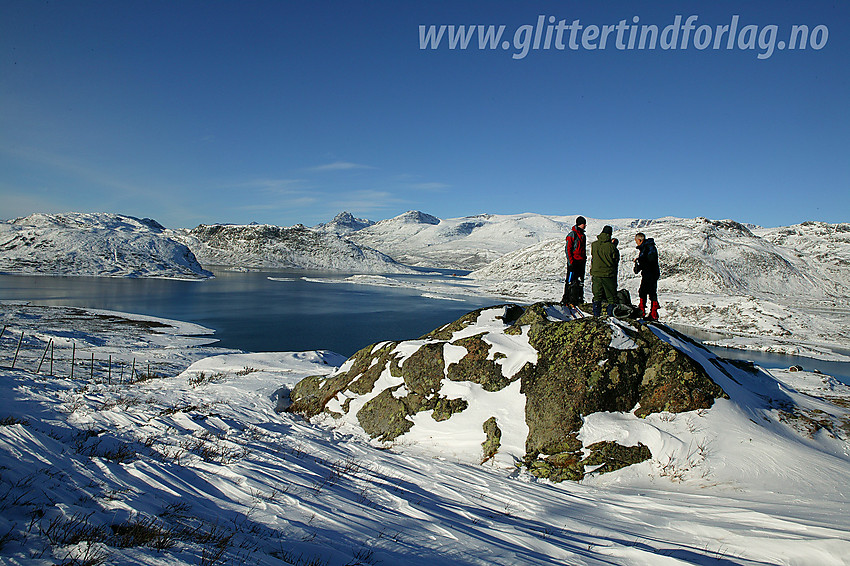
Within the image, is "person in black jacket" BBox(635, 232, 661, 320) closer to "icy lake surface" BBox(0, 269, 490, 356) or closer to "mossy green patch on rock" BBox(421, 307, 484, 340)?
"mossy green patch on rock" BBox(421, 307, 484, 340)

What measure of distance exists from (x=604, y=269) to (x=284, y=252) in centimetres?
18335

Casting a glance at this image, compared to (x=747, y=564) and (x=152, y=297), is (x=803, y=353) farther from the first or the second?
(x=152, y=297)

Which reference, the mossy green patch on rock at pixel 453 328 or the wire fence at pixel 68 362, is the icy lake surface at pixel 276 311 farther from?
the mossy green patch on rock at pixel 453 328

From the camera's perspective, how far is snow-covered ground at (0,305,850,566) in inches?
137

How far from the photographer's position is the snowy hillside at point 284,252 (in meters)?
174

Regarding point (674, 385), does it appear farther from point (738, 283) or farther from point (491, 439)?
point (738, 283)

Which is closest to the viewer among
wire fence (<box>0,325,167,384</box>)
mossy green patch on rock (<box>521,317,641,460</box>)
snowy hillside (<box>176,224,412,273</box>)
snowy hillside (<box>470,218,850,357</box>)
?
mossy green patch on rock (<box>521,317,641,460</box>)

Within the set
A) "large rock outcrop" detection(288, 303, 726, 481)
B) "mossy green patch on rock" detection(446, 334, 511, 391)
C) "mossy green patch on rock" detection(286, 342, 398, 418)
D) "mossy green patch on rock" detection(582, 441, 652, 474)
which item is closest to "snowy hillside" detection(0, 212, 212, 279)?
"mossy green patch on rock" detection(286, 342, 398, 418)

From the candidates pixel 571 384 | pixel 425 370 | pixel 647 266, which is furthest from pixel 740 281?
pixel 425 370

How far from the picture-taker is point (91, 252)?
9525 centimetres

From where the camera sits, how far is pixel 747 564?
13.1 ft

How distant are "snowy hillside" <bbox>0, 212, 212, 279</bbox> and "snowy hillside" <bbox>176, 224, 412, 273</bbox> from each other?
196 feet

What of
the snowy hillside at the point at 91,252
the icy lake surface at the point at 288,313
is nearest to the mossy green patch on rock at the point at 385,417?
the icy lake surface at the point at 288,313

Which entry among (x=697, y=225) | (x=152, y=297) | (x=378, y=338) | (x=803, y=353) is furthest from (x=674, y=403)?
(x=697, y=225)
